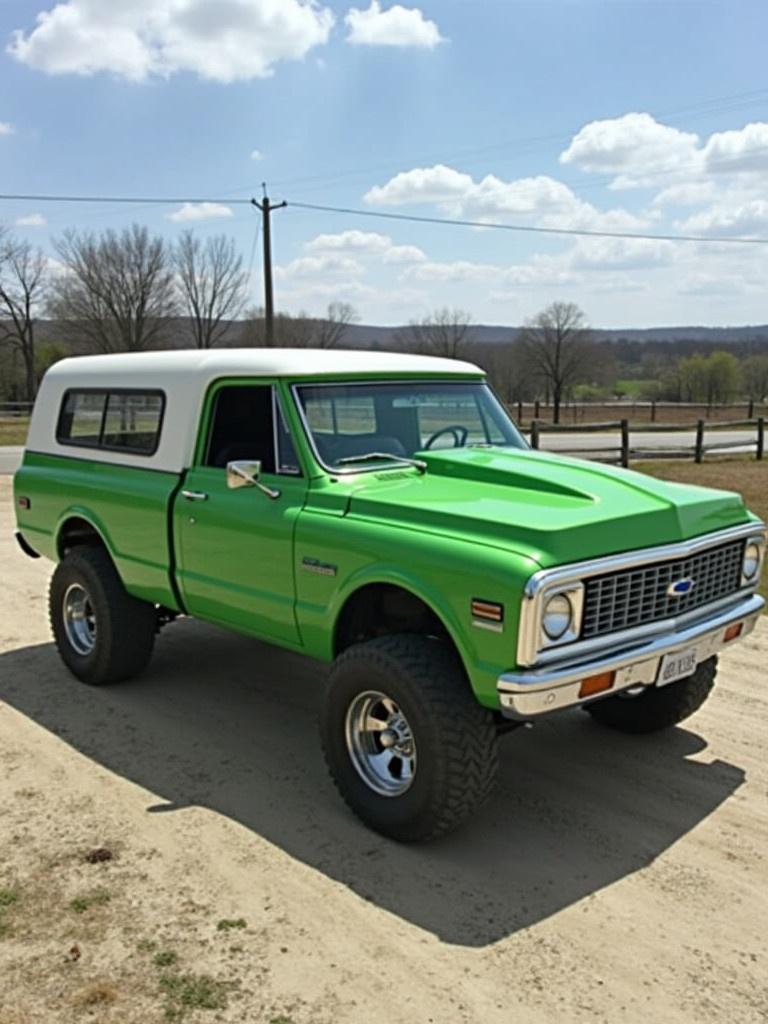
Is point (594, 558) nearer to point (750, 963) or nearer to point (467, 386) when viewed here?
point (750, 963)

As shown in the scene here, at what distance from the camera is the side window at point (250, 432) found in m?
→ 4.48

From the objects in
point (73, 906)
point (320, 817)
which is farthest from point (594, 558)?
point (73, 906)

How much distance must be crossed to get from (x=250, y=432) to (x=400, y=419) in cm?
80

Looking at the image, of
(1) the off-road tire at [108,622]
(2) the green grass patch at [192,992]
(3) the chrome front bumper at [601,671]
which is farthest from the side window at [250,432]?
(2) the green grass patch at [192,992]

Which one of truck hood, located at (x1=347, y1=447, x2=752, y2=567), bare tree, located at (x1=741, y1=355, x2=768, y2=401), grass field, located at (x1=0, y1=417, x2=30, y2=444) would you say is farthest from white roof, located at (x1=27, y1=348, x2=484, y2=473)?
bare tree, located at (x1=741, y1=355, x2=768, y2=401)

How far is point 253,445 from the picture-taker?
15.4 feet

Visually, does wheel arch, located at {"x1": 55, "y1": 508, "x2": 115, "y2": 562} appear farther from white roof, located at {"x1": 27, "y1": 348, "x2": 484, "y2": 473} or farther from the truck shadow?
the truck shadow

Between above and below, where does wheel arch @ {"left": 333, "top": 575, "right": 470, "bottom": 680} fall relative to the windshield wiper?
below

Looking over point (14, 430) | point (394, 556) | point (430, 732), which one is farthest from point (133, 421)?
point (14, 430)

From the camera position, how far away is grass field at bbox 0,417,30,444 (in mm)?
29469

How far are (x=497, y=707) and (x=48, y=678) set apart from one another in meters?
3.71

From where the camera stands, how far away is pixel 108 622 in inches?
218

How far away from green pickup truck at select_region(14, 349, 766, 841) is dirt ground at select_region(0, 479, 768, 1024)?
1.09 feet

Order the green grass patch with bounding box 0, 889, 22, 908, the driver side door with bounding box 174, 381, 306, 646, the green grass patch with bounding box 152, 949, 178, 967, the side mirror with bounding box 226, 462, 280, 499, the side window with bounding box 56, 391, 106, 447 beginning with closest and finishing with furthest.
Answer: the green grass patch with bounding box 152, 949, 178, 967 < the green grass patch with bounding box 0, 889, 22, 908 < the side mirror with bounding box 226, 462, 280, 499 < the driver side door with bounding box 174, 381, 306, 646 < the side window with bounding box 56, 391, 106, 447
